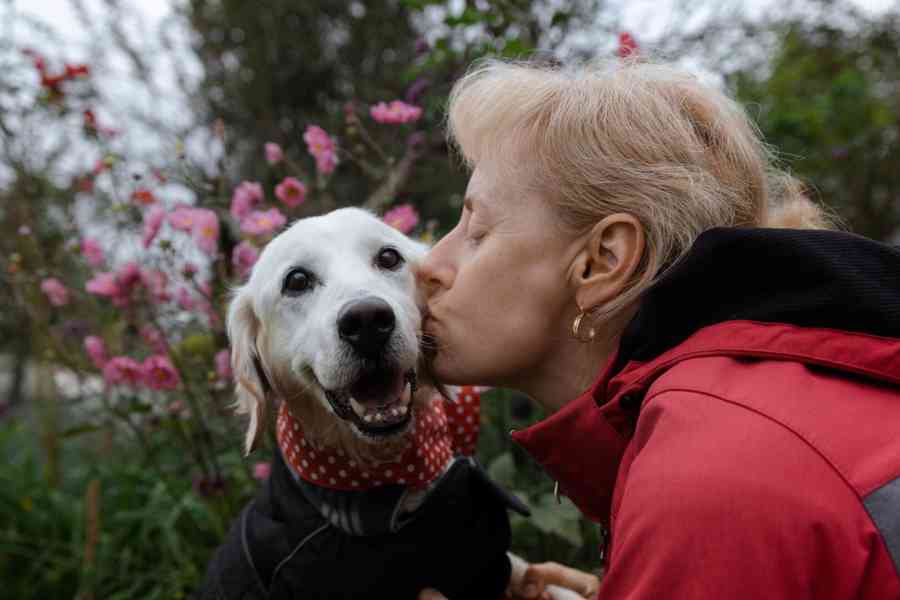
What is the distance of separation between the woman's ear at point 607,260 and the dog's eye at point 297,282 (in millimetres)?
862

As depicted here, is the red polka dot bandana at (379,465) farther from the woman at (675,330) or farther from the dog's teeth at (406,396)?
the woman at (675,330)

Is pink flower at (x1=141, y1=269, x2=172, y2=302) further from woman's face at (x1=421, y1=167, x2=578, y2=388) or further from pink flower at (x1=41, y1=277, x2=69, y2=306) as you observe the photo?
woman's face at (x1=421, y1=167, x2=578, y2=388)

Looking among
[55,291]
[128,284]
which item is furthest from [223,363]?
[55,291]

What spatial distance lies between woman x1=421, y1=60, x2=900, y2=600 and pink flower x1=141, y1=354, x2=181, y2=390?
134 centimetres

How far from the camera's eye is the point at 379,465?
187 centimetres

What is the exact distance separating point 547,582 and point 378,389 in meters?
0.76

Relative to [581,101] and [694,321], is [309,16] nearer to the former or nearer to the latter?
[581,101]

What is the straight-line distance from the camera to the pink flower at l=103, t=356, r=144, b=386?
2.62 metres

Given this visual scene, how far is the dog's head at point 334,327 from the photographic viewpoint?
175cm

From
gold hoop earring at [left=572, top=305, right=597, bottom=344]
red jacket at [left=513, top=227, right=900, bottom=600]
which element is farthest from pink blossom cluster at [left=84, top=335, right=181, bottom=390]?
red jacket at [left=513, top=227, right=900, bottom=600]

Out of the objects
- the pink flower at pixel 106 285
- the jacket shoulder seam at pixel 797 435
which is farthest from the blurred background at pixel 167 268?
the jacket shoulder seam at pixel 797 435

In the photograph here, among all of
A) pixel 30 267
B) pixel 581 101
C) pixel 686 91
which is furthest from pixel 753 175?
pixel 30 267

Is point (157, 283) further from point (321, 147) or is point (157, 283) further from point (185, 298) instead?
point (321, 147)

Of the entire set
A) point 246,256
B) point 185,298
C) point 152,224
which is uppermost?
point 152,224
